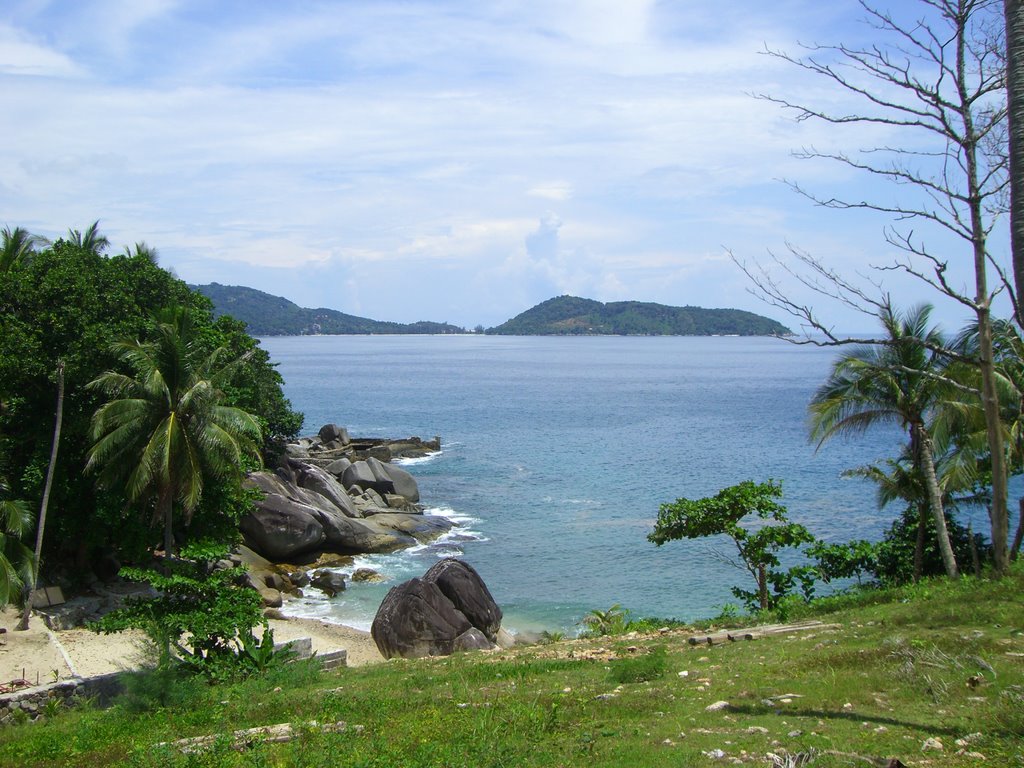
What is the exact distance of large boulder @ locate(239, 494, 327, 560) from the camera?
3400cm

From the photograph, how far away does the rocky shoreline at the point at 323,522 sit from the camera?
1297 inches

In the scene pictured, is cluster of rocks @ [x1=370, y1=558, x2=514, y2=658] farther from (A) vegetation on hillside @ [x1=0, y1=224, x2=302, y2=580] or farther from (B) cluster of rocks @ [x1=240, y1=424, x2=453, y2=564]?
(B) cluster of rocks @ [x1=240, y1=424, x2=453, y2=564]

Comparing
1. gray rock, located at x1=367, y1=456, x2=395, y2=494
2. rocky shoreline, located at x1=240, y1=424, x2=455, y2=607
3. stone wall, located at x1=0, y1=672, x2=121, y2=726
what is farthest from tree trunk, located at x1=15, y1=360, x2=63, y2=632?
gray rock, located at x1=367, y1=456, x2=395, y2=494

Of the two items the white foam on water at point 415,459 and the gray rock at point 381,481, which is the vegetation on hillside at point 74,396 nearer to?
the gray rock at point 381,481

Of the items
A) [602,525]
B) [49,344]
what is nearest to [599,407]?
[602,525]

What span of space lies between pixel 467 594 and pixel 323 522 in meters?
13.4

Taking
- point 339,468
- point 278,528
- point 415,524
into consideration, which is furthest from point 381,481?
point 278,528

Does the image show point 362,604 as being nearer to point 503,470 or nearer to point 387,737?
point 387,737

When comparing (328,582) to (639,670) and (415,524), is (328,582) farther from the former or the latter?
(639,670)

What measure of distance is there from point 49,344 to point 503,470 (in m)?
36.9

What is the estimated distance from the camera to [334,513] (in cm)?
4003

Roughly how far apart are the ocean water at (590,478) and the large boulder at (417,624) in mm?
5139

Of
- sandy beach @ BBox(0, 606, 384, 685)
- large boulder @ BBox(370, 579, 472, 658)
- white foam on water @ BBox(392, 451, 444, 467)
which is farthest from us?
white foam on water @ BBox(392, 451, 444, 467)

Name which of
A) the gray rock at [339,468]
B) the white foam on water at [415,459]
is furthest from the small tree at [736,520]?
the white foam on water at [415,459]
